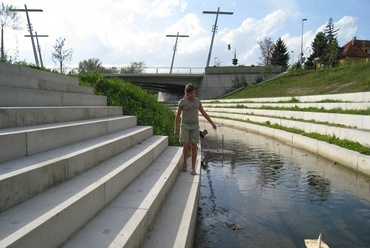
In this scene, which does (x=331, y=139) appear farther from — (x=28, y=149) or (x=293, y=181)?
(x=28, y=149)

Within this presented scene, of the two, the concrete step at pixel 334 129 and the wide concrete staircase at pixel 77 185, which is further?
the concrete step at pixel 334 129

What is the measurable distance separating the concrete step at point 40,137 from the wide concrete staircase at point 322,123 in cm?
660

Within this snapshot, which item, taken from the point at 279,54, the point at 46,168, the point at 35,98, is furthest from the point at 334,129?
the point at 279,54

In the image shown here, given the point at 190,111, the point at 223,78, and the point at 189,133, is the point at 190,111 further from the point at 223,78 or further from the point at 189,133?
the point at 223,78

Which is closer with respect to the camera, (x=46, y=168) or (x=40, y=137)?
(x=46, y=168)

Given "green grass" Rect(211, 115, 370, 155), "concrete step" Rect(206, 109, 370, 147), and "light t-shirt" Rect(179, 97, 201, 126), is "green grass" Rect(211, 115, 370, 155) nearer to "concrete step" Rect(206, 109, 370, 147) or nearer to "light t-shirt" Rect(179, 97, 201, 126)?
"concrete step" Rect(206, 109, 370, 147)

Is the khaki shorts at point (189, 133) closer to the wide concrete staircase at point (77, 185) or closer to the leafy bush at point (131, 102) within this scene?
the wide concrete staircase at point (77, 185)

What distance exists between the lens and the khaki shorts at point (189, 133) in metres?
6.25

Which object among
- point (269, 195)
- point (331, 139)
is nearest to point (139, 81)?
point (331, 139)

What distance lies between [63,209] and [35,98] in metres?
3.36

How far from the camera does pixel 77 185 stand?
3.50m

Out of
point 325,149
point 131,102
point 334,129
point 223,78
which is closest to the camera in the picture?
point 325,149

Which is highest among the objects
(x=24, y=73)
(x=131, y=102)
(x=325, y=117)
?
(x=24, y=73)

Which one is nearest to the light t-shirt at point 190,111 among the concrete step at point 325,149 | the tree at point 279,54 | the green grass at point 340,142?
the concrete step at point 325,149
